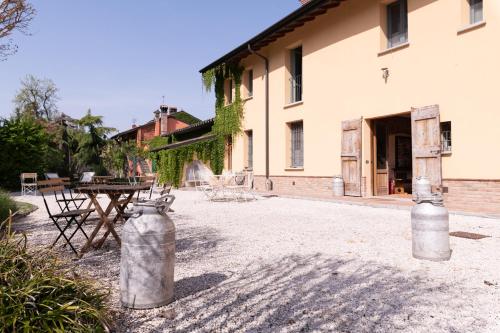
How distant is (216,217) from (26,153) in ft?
44.5

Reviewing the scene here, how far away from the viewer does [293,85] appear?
1303 cm

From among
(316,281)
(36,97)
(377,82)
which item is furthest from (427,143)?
(36,97)

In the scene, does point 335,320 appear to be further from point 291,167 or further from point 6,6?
point 291,167

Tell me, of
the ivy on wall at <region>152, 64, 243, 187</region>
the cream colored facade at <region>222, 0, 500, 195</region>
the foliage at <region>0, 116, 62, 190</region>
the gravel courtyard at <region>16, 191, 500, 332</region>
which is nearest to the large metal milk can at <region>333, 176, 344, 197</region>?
the cream colored facade at <region>222, 0, 500, 195</region>

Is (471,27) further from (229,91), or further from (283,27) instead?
(229,91)

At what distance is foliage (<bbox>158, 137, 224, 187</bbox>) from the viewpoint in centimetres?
1608

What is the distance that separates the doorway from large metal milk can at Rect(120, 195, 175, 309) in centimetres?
853

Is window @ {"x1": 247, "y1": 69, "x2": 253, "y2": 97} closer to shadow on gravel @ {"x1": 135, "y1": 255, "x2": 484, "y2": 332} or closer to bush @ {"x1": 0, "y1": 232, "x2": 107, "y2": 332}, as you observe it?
shadow on gravel @ {"x1": 135, "y1": 255, "x2": 484, "y2": 332}

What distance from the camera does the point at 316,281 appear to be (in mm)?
3211

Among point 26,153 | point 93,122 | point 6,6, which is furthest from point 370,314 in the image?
point 93,122

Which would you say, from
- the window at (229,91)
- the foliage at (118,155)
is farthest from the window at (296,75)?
the foliage at (118,155)

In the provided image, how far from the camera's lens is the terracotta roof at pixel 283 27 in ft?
33.5

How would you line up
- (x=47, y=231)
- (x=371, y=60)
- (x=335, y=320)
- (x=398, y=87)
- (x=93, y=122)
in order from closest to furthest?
(x=335, y=320) → (x=47, y=231) → (x=398, y=87) → (x=371, y=60) → (x=93, y=122)

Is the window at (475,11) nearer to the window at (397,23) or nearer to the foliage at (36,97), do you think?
Answer: the window at (397,23)
